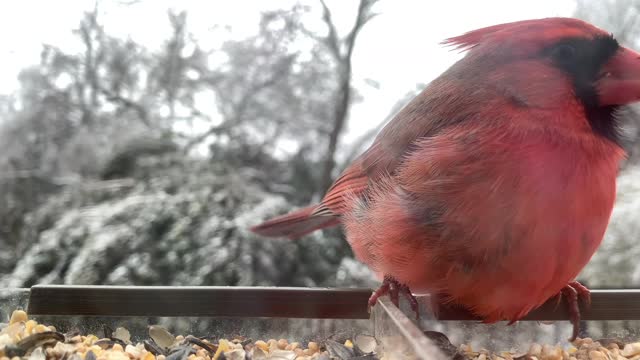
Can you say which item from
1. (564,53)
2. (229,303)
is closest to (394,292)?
(229,303)

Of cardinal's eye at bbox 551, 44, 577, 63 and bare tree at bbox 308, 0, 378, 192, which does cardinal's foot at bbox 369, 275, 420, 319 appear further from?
bare tree at bbox 308, 0, 378, 192

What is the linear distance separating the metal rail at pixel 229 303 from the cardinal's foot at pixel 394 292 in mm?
87

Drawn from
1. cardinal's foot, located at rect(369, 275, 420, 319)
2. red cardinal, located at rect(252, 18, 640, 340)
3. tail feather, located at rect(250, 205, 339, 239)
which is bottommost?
tail feather, located at rect(250, 205, 339, 239)

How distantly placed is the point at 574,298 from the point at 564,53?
495 millimetres

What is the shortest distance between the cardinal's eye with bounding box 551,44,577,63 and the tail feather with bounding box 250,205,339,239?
2.29 feet

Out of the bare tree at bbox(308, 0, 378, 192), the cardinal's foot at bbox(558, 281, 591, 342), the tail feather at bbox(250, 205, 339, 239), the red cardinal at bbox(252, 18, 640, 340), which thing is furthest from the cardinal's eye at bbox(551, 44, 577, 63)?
the bare tree at bbox(308, 0, 378, 192)

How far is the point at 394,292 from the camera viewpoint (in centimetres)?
110

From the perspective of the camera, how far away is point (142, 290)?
46.3 inches

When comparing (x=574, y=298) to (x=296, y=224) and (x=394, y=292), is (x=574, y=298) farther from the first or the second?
(x=296, y=224)

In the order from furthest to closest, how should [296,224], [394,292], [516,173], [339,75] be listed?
[339,75]
[296,224]
[394,292]
[516,173]

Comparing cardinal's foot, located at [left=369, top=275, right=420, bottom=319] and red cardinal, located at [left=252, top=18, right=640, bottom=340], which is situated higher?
red cardinal, located at [left=252, top=18, right=640, bottom=340]

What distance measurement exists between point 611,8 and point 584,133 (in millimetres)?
1724

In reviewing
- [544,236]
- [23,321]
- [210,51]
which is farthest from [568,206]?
[210,51]

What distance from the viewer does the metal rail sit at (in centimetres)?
116
